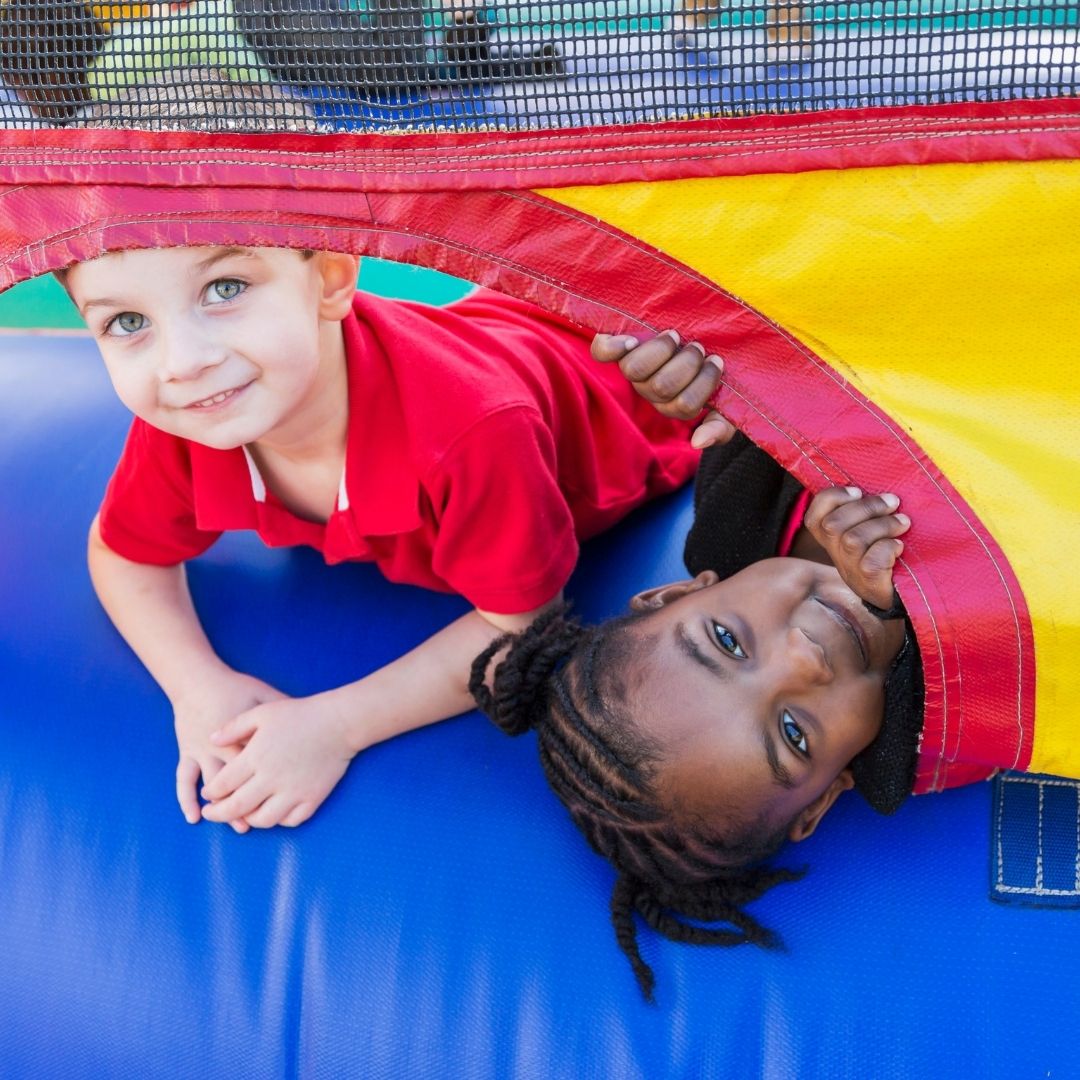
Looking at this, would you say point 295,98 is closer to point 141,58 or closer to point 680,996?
point 141,58

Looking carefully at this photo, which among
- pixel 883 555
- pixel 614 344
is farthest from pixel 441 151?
pixel 883 555

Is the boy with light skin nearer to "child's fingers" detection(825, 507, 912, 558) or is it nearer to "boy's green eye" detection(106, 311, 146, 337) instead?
"boy's green eye" detection(106, 311, 146, 337)

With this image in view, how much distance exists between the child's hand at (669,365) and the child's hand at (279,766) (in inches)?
17.9

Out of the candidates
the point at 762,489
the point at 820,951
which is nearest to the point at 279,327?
the point at 762,489

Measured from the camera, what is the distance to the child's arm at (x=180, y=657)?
106cm

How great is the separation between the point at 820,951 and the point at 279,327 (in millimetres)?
608

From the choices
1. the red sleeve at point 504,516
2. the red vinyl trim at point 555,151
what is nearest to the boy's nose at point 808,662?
the red sleeve at point 504,516

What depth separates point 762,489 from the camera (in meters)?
Answer: 1.16

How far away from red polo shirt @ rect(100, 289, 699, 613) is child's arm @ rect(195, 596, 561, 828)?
50mm

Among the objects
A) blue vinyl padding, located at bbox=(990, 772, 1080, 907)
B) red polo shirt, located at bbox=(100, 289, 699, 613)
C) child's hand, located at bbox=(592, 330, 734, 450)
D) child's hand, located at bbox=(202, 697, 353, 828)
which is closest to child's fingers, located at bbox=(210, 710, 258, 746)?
A: child's hand, located at bbox=(202, 697, 353, 828)

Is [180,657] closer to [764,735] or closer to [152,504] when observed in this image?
[152,504]

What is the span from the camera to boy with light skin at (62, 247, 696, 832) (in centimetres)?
89

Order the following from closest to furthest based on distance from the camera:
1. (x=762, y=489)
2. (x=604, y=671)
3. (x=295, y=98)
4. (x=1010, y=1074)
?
1. (x=295, y=98)
2. (x=1010, y=1074)
3. (x=604, y=671)
4. (x=762, y=489)

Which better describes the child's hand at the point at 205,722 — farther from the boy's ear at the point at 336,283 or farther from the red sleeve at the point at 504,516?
the boy's ear at the point at 336,283
